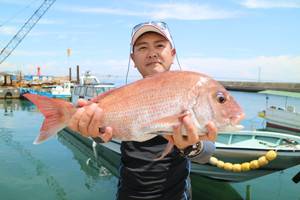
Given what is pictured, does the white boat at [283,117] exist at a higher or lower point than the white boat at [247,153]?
lower

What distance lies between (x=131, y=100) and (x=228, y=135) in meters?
9.52

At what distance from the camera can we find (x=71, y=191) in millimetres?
9828

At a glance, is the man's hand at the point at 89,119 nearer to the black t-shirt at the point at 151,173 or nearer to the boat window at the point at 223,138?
the black t-shirt at the point at 151,173

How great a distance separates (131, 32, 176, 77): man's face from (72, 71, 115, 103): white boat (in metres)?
14.4

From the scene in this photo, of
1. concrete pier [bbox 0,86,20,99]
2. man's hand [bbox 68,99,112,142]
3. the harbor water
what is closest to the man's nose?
man's hand [bbox 68,99,112,142]

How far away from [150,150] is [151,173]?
0.20 meters

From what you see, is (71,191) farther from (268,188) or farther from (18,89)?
(18,89)

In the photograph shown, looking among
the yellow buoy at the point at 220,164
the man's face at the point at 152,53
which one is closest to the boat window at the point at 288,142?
the yellow buoy at the point at 220,164

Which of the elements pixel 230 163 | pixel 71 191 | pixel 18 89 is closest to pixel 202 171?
pixel 230 163

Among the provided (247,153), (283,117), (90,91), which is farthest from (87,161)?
(283,117)

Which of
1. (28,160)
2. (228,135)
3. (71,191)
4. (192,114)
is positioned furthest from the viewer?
(28,160)

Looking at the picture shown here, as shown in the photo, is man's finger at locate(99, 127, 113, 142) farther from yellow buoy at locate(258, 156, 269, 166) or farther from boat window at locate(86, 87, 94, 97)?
boat window at locate(86, 87, 94, 97)

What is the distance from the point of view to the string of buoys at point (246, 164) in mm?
7965

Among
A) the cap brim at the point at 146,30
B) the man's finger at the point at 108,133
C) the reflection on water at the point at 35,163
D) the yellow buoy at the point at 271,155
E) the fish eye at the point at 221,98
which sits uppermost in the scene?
the cap brim at the point at 146,30
